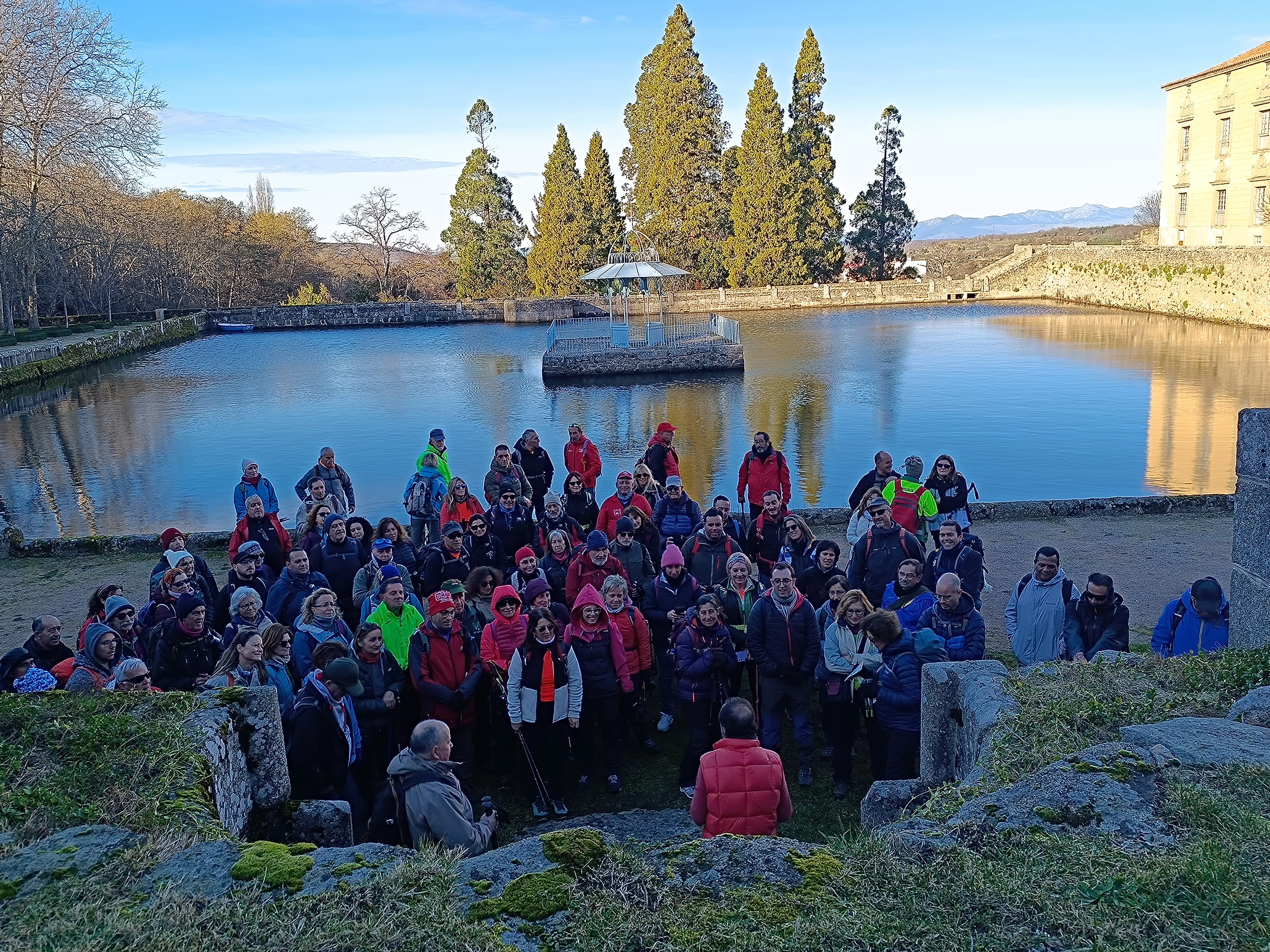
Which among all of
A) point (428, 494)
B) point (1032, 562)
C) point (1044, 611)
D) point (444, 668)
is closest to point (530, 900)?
point (444, 668)

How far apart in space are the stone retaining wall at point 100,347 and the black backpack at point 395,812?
2964 centimetres

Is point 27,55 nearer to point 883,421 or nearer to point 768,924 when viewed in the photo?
point 883,421

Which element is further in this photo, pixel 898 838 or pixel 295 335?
pixel 295 335

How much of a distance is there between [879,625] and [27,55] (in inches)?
1618

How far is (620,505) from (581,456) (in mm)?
2768

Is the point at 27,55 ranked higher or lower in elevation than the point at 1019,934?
higher

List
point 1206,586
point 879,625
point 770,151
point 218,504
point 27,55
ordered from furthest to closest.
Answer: point 770,151 < point 27,55 < point 218,504 < point 1206,586 < point 879,625

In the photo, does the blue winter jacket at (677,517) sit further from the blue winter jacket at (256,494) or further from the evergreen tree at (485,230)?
the evergreen tree at (485,230)

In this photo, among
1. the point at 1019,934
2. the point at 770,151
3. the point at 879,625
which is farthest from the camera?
the point at 770,151

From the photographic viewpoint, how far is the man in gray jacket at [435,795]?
406 cm

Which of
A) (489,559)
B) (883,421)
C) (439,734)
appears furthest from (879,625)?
(883,421)

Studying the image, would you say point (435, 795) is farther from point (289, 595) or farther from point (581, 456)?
point (581, 456)

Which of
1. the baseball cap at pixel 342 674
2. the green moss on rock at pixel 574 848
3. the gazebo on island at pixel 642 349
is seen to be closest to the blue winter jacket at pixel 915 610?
the green moss on rock at pixel 574 848

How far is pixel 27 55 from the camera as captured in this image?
1368 inches
